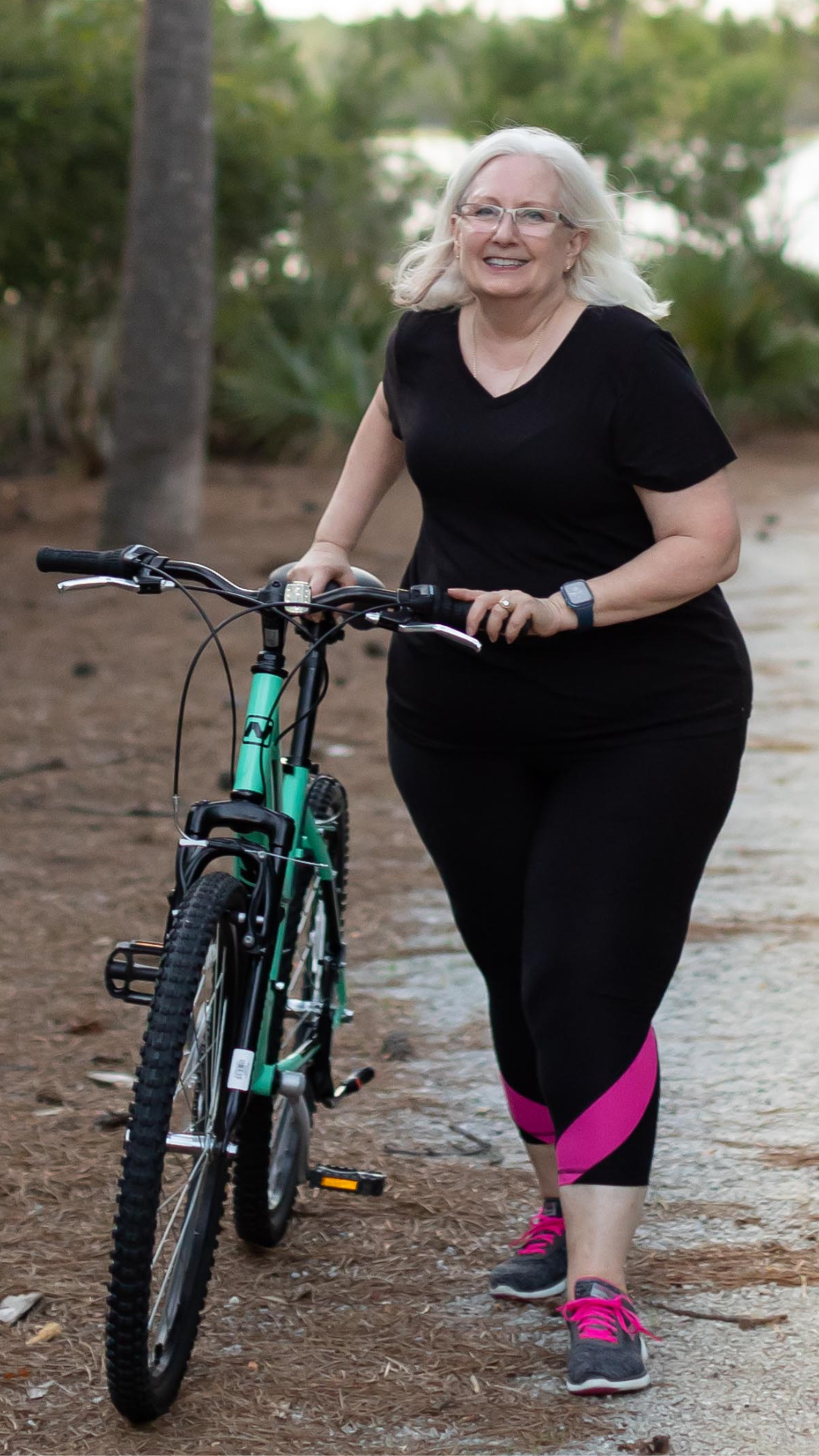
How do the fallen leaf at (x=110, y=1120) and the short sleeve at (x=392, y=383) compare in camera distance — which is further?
the fallen leaf at (x=110, y=1120)

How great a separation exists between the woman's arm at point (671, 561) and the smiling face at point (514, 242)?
410mm

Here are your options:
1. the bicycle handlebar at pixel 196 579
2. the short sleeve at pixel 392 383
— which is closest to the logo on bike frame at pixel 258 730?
the bicycle handlebar at pixel 196 579

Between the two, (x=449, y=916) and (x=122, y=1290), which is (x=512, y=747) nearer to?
(x=122, y=1290)

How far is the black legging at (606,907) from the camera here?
3084mm

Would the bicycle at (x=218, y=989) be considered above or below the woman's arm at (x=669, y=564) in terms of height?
below

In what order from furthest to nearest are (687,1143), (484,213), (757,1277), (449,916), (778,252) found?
(778,252) → (449,916) → (687,1143) → (757,1277) → (484,213)

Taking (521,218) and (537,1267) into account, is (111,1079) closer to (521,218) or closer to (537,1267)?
(537,1267)

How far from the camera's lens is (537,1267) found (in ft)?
11.2

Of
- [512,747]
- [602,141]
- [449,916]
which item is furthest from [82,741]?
[602,141]

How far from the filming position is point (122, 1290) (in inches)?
107

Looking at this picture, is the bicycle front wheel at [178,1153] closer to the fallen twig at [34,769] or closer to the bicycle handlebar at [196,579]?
the bicycle handlebar at [196,579]

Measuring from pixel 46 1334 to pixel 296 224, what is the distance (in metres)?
15.3

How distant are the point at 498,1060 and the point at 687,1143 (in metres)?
0.77

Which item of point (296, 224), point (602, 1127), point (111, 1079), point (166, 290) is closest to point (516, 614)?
point (602, 1127)
